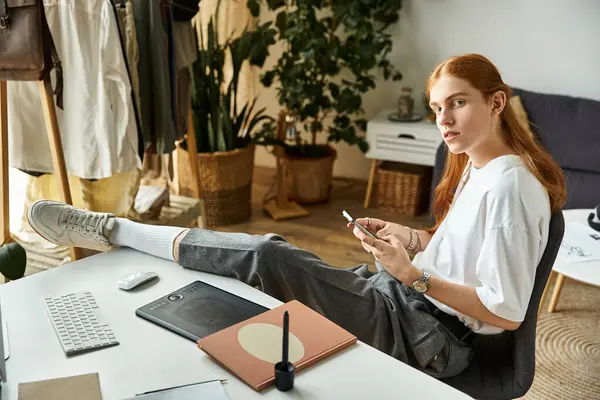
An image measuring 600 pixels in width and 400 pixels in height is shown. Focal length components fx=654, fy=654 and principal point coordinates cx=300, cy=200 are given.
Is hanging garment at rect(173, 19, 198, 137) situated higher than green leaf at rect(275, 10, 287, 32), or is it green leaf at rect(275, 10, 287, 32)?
green leaf at rect(275, 10, 287, 32)

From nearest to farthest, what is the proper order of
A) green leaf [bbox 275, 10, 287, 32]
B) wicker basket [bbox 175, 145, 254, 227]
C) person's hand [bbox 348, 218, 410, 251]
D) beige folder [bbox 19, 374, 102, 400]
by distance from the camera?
beige folder [bbox 19, 374, 102, 400] < person's hand [bbox 348, 218, 410, 251] < wicker basket [bbox 175, 145, 254, 227] < green leaf [bbox 275, 10, 287, 32]

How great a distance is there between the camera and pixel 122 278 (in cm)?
154

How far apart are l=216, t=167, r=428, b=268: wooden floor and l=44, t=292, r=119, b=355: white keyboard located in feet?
5.69

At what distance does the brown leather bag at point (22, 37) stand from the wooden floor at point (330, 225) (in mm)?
1589

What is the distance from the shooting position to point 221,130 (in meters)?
3.25

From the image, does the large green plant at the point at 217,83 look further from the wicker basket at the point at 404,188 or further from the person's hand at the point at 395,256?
the person's hand at the point at 395,256

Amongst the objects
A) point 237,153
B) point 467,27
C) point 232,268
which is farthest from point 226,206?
point 232,268

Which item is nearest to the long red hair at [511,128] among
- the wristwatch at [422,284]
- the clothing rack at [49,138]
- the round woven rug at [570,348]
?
the wristwatch at [422,284]

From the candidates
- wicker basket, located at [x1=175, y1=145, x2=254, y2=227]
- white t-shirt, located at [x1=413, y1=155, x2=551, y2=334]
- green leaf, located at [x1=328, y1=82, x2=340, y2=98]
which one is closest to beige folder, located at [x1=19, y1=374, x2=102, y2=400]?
white t-shirt, located at [x1=413, y1=155, x2=551, y2=334]

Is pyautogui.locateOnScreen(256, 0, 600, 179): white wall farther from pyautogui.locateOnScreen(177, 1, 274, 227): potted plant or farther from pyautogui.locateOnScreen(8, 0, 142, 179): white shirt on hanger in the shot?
pyautogui.locateOnScreen(8, 0, 142, 179): white shirt on hanger

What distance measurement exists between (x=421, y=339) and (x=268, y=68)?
2.95 meters

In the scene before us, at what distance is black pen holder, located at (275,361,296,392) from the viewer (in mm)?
1113

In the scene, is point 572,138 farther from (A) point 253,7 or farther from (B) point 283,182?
(A) point 253,7

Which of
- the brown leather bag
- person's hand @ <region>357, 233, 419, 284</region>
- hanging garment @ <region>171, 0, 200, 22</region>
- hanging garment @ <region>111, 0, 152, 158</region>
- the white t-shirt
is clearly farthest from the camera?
hanging garment @ <region>171, 0, 200, 22</region>
